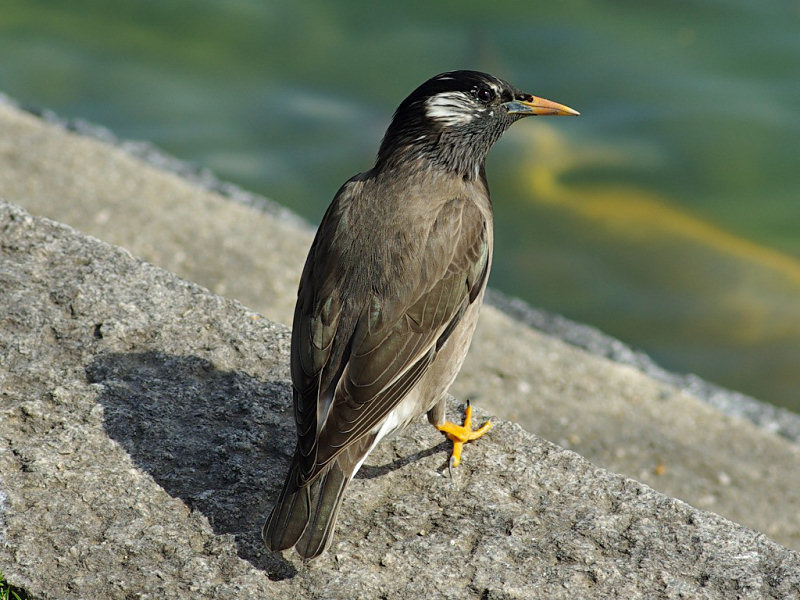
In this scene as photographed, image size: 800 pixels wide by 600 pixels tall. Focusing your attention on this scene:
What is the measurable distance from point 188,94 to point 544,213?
4064 millimetres

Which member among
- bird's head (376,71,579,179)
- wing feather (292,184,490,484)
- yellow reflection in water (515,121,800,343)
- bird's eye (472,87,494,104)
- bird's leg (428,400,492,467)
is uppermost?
bird's eye (472,87,494,104)

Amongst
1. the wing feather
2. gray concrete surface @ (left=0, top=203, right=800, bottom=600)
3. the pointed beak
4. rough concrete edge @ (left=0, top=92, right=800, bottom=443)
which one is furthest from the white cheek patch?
rough concrete edge @ (left=0, top=92, right=800, bottom=443)

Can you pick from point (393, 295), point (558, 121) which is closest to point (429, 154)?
point (393, 295)

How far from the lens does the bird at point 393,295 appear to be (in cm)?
375

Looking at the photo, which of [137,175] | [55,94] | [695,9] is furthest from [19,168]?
[695,9]

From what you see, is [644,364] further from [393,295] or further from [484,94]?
[393,295]

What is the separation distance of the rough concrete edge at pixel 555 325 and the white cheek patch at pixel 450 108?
4287mm

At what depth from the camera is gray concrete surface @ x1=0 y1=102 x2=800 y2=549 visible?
22.4 ft

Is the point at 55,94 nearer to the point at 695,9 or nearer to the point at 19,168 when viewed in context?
the point at 19,168

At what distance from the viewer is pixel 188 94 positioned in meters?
11.1

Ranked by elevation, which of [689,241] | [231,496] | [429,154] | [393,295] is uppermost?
[429,154]

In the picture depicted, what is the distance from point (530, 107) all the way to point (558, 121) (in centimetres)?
601

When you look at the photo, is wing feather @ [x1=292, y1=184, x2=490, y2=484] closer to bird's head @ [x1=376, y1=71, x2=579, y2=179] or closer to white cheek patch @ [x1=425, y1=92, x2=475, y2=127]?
bird's head @ [x1=376, y1=71, x2=579, y2=179]

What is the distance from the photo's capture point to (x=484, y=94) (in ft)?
15.4
